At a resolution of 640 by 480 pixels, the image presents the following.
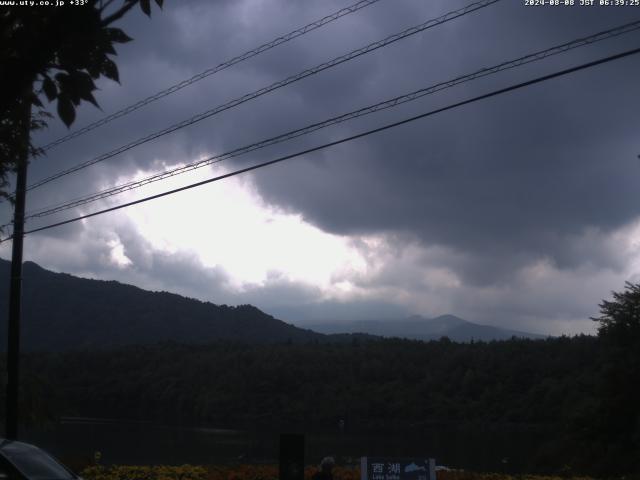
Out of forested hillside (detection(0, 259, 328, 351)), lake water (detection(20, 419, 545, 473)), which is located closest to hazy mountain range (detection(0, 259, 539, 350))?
forested hillside (detection(0, 259, 328, 351))

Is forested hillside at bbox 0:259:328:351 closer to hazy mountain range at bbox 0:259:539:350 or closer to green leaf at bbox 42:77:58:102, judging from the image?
hazy mountain range at bbox 0:259:539:350

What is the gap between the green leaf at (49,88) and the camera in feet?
17.4

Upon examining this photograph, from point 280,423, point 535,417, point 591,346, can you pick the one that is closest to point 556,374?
point 591,346

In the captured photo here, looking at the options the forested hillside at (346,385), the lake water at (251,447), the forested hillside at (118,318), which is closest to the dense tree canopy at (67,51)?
the lake water at (251,447)

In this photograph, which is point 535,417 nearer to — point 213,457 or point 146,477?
point 213,457

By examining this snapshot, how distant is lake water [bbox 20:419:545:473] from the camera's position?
2510cm

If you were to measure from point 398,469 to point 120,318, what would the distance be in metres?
111

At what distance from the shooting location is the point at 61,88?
17.4 ft

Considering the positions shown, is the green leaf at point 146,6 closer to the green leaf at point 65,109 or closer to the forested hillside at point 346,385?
the green leaf at point 65,109

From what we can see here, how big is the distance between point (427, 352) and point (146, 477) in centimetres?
5460

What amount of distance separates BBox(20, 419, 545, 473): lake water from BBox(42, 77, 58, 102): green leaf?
18.6 metres

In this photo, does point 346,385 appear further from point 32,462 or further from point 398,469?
point 32,462

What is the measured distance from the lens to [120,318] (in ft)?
389

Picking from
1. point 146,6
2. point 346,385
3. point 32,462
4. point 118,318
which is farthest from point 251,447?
point 118,318
